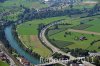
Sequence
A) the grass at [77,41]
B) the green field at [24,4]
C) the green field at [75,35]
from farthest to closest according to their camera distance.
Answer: the green field at [24,4] < the green field at [75,35] < the grass at [77,41]

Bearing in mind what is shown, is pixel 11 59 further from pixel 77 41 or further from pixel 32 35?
pixel 32 35

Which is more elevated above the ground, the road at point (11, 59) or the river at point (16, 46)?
the road at point (11, 59)

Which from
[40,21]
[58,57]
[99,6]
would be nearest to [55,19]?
[40,21]

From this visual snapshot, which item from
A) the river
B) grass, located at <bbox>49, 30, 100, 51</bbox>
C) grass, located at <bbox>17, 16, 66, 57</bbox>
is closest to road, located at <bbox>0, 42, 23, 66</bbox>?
the river

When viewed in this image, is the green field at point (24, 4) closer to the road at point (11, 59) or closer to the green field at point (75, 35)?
the green field at point (75, 35)

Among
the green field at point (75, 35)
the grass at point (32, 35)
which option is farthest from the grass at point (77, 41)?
the grass at point (32, 35)

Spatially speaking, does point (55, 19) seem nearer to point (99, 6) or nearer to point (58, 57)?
point (99, 6)
